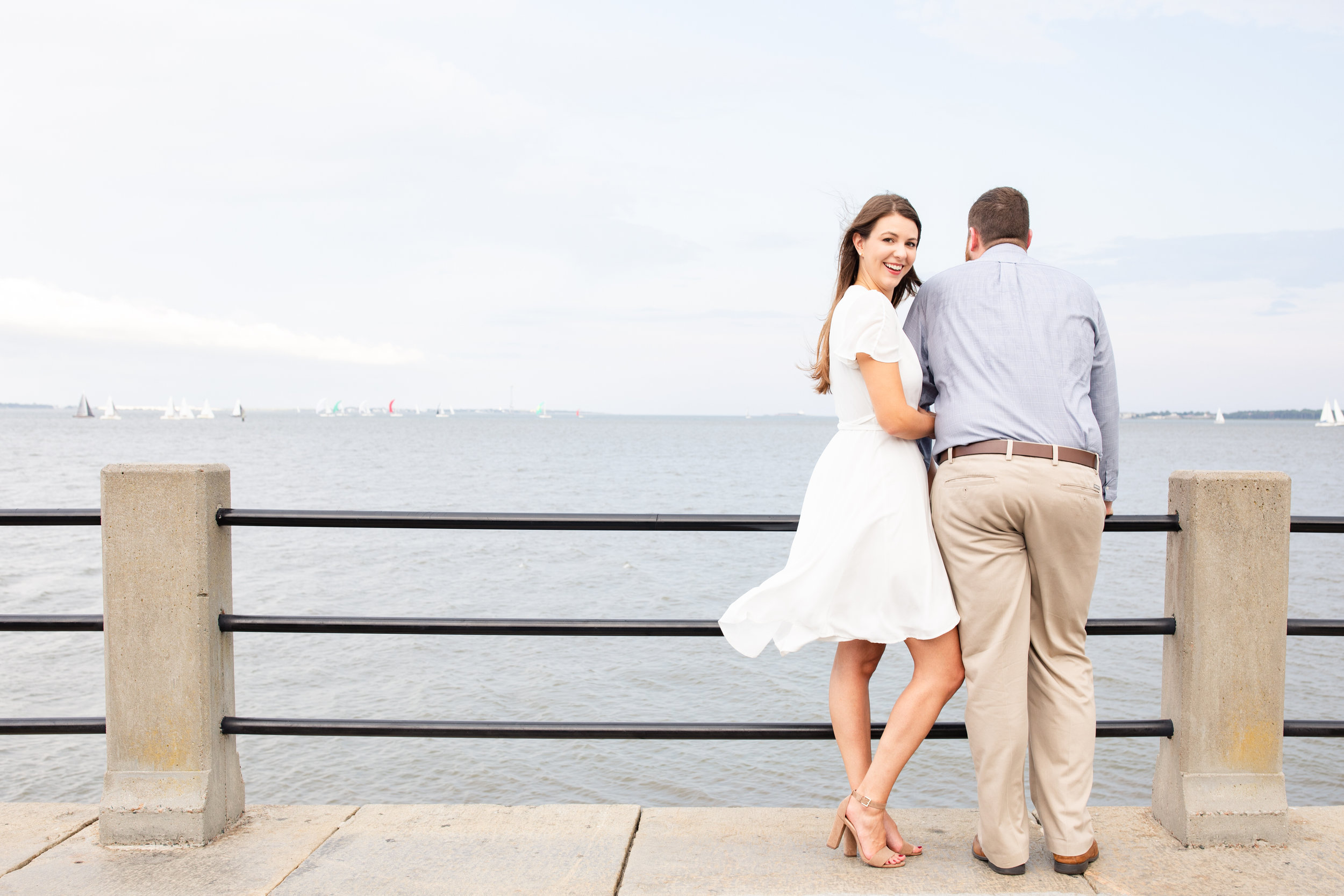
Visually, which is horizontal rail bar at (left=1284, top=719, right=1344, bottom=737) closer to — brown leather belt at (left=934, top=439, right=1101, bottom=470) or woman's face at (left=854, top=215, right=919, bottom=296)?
brown leather belt at (left=934, top=439, right=1101, bottom=470)

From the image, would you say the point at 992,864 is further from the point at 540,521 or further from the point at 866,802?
the point at 540,521

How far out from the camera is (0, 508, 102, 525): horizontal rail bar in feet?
9.89

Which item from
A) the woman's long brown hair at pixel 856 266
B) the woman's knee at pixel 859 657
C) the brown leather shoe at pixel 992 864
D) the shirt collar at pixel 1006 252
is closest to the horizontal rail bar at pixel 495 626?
the woman's knee at pixel 859 657

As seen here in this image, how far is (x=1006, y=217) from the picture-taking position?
2.88m

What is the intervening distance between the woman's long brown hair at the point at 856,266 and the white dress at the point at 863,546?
11 cm

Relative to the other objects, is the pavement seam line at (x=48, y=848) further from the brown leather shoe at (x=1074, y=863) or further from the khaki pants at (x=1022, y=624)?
the brown leather shoe at (x=1074, y=863)

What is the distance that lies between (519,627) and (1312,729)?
2.67m

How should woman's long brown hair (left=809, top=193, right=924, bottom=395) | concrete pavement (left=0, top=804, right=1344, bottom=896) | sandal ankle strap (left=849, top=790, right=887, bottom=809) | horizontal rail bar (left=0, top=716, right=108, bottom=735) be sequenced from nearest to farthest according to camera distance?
1. concrete pavement (left=0, top=804, right=1344, bottom=896)
2. sandal ankle strap (left=849, top=790, right=887, bottom=809)
3. woman's long brown hair (left=809, top=193, right=924, bottom=395)
4. horizontal rail bar (left=0, top=716, right=108, bottom=735)

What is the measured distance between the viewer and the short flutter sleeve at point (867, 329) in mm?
2730

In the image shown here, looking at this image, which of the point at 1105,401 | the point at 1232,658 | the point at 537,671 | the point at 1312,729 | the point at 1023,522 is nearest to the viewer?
the point at 1023,522

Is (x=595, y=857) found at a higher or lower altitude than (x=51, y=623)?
lower

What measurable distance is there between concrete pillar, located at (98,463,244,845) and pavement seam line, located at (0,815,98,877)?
12 centimetres

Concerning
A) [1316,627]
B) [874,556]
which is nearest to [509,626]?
[874,556]

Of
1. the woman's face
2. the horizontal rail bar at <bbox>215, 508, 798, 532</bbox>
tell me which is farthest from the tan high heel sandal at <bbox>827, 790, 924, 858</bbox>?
the woman's face
